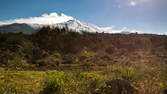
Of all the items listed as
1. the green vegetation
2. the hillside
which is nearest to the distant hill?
the hillside

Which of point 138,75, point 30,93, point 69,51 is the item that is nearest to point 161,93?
point 138,75

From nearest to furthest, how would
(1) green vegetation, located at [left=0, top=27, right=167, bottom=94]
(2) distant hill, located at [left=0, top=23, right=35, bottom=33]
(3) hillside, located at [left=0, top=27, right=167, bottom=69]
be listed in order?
(1) green vegetation, located at [left=0, top=27, right=167, bottom=94] → (3) hillside, located at [left=0, top=27, right=167, bottom=69] → (2) distant hill, located at [left=0, top=23, right=35, bottom=33]

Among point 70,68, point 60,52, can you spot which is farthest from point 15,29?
point 70,68

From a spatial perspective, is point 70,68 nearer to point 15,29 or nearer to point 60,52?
point 60,52

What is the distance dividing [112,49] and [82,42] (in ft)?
14.3

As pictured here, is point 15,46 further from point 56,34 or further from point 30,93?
point 30,93

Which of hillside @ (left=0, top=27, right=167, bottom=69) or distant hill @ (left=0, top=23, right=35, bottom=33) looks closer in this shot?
hillside @ (left=0, top=27, right=167, bottom=69)

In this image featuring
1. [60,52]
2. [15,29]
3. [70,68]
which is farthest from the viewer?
[15,29]

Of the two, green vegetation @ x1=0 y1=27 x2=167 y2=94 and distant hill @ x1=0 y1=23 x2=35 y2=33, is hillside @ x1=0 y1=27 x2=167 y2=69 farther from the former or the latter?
distant hill @ x1=0 y1=23 x2=35 y2=33

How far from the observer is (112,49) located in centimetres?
2941

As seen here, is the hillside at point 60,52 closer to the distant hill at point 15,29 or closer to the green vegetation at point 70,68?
the green vegetation at point 70,68

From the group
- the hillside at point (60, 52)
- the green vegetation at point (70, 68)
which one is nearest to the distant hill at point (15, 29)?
the hillside at point (60, 52)

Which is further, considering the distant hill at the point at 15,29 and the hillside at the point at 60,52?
the distant hill at the point at 15,29

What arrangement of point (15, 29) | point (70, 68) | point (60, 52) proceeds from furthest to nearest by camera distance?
point (15, 29)
point (60, 52)
point (70, 68)
